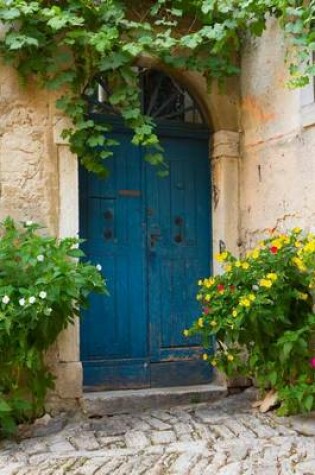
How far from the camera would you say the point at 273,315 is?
416cm

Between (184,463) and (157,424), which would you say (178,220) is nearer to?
(157,424)

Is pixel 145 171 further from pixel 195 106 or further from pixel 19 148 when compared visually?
pixel 19 148

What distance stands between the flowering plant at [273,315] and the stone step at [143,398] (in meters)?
0.43

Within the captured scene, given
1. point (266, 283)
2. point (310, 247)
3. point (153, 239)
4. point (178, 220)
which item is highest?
point (178, 220)

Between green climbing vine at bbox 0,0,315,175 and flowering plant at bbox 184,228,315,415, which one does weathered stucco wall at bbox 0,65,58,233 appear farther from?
flowering plant at bbox 184,228,315,415

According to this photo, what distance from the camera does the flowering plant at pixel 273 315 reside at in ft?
13.4

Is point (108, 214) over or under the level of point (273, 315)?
over

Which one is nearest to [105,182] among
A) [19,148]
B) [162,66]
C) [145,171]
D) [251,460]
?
[145,171]

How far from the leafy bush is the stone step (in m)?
0.44

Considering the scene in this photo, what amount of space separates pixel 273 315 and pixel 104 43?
2.26m

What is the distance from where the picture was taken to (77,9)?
442cm

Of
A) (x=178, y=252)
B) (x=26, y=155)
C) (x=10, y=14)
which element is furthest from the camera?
(x=178, y=252)

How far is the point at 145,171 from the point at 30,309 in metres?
1.79

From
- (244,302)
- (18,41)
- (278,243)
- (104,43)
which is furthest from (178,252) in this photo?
(18,41)
